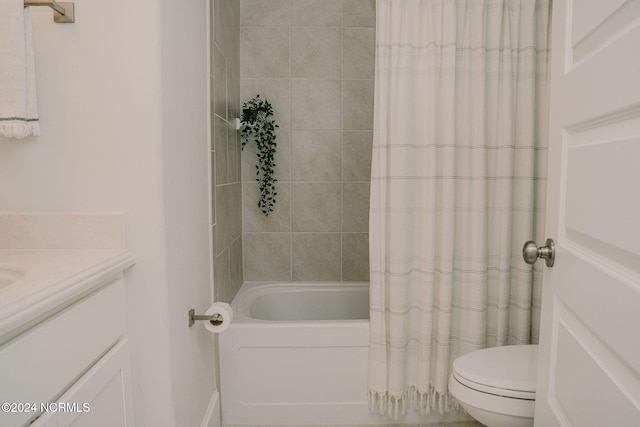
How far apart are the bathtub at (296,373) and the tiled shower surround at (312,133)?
0.83m

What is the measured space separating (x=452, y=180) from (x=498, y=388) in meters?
0.84

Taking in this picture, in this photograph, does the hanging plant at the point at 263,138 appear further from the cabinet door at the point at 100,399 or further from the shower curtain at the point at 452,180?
the cabinet door at the point at 100,399

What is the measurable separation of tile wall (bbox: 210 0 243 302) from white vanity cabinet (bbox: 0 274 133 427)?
809 millimetres

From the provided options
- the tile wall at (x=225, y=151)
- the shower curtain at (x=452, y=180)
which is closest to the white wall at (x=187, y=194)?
the tile wall at (x=225, y=151)

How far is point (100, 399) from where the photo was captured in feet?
3.32

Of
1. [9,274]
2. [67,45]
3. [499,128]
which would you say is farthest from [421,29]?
[9,274]

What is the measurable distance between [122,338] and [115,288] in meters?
0.16

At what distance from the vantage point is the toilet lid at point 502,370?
140 cm

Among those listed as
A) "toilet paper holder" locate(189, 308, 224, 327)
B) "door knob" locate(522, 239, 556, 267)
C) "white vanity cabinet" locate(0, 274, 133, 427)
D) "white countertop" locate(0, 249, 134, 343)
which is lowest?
"toilet paper holder" locate(189, 308, 224, 327)

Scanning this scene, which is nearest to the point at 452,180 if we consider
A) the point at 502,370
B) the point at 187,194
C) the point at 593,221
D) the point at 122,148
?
the point at 502,370

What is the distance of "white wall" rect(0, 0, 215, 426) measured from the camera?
1.17 m

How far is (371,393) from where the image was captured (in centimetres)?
199

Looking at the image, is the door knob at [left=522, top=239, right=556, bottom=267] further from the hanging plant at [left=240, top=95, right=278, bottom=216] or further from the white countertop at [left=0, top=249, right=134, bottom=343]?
the hanging plant at [left=240, top=95, right=278, bottom=216]

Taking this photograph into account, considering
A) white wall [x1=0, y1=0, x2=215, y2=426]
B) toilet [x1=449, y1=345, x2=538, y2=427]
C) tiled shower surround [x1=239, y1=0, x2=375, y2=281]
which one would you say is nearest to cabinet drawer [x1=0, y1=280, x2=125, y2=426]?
white wall [x1=0, y1=0, x2=215, y2=426]
